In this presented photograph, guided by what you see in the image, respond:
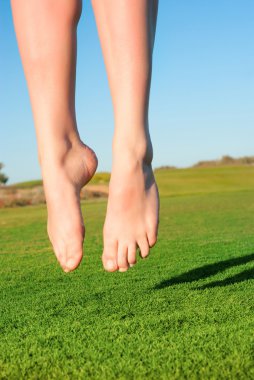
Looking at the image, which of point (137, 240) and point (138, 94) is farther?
point (137, 240)

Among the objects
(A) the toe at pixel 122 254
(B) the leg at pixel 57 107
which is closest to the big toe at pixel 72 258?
(B) the leg at pixel 57 107

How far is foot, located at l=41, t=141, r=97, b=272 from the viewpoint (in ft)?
6.04

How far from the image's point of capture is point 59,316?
2.79 metres

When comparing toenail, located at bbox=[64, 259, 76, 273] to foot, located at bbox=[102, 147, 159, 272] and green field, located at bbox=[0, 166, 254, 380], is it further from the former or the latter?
green field, located at bbox=[0, 166, 254, 380]

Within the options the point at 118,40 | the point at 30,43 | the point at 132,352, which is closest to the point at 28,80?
→ the point at 30,43

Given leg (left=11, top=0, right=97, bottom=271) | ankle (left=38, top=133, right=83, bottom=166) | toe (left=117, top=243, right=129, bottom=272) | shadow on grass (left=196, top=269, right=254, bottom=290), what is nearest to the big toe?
leg (left=11, top=0, right=97, bottom=271)

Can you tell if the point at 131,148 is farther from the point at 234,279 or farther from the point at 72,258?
the point at 234,279

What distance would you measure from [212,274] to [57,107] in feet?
8.00

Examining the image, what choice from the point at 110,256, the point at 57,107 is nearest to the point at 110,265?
the point at 110,256

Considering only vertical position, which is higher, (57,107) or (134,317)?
(57,107)

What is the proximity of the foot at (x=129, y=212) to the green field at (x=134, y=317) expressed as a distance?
1.06 feet

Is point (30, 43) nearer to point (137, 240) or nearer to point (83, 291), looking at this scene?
point (137, 240)

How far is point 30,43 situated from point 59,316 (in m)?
1.41

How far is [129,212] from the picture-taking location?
186 centimetres
